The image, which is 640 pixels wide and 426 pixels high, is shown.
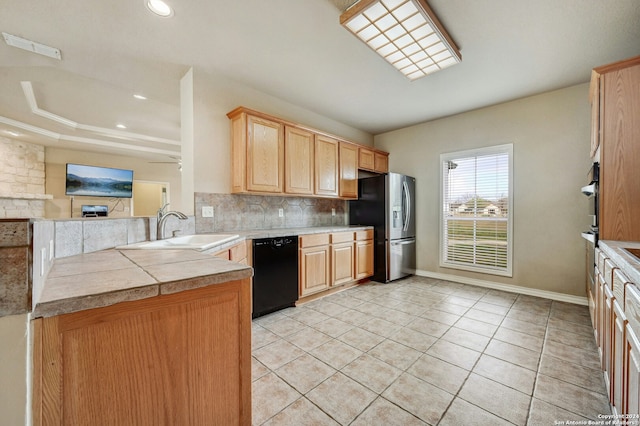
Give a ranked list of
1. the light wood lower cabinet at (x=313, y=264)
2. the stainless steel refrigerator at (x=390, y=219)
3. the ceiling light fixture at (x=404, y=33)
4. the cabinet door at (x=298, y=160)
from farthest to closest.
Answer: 1. the stainless steel refrigerator at (x=390, y=219)
2. the cabinet door at (x=298, y=160)
3. the light wood lower cabinet at (x=313, y=264)
4. the ceiling light fixture at (x=404, y=33)

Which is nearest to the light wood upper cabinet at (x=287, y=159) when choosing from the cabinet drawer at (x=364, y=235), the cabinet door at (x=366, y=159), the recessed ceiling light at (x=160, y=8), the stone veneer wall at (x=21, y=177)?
the cabinet door at (x=366, y=159)

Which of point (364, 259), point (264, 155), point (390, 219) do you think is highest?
point (264, 155)

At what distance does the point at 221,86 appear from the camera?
111 inches

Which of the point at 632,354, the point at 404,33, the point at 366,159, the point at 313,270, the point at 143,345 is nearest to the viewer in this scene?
the point at 143,345

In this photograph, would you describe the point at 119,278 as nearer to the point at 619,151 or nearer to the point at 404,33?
the point at 404,33

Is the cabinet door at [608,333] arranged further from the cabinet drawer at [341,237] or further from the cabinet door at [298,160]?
the cabinet door at [298,160]

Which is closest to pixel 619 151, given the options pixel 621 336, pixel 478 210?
pixel 621 336

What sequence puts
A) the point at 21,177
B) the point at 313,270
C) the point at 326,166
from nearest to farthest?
the point at 313,270, the point at 326,166, the point at 21,177

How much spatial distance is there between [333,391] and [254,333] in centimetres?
103

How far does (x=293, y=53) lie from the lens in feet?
7.86

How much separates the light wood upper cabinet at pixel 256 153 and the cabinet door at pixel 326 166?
599 millimetres

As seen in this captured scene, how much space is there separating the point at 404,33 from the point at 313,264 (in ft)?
8.03

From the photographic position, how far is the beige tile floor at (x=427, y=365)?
1.40 meters

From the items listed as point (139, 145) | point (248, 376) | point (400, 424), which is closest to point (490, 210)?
point (400, 424)
